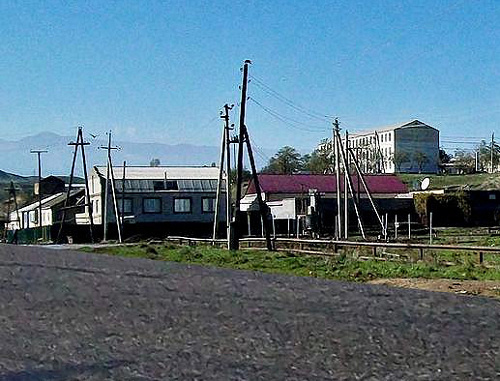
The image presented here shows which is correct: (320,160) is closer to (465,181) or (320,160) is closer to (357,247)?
(465,181)

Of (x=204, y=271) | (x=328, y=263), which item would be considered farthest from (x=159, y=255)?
(x=204, y=271)

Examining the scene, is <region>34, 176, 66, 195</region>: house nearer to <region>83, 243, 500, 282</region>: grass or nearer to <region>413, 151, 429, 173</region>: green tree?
<region>413, 151, 429, 173</region>: green tree

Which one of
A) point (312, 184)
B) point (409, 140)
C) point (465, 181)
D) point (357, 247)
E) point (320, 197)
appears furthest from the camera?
point (409, 140)

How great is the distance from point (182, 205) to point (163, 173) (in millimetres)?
3610

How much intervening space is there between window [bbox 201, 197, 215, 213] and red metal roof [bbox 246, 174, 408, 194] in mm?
5836

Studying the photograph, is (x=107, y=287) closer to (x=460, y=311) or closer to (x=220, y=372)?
(x=460, y=311)

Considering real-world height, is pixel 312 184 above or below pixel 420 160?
below

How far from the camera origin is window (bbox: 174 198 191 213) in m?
65.1

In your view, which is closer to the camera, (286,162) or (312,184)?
(312,184)

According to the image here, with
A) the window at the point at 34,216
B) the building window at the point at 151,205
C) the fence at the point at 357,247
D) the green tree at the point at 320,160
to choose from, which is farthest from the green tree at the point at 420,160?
the fence at the point at 357,247

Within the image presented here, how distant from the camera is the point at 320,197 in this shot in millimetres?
55500

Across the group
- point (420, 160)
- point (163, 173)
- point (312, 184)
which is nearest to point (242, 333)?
point (163, 173)

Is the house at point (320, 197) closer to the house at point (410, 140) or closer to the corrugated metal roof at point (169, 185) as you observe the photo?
the corrugated metal roof at point (169, 185)

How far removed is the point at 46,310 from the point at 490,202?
2277 inches
